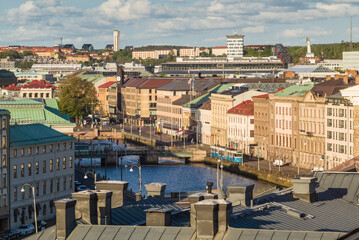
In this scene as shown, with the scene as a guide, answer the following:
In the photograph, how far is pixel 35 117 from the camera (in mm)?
98188

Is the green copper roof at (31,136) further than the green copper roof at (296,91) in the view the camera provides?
No

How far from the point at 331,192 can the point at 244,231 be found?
14.0 metres

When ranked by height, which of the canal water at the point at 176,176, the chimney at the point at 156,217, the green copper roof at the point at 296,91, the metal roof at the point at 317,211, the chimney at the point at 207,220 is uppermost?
the chimney at the point at 207,220

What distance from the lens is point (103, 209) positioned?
3544cm

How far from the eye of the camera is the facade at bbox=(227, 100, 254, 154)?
142 m

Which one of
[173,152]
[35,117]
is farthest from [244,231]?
[173,152]

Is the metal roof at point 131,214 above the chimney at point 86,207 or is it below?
below

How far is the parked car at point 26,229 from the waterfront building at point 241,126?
68355 millimetres

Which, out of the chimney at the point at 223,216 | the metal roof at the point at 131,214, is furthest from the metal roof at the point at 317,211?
the chimney at the point at 223,216

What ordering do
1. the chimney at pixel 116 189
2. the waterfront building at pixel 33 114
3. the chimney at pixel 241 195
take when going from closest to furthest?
the chimney at pixel 241 195 < the chimney at pixel 116 189 < the waterfront building at pixel 33 114

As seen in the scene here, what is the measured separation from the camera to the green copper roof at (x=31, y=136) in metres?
78.8

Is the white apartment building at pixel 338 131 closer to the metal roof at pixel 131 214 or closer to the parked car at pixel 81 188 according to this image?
the parked car at pixel 81 188

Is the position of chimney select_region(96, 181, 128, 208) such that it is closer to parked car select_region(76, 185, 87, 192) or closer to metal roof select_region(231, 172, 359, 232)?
metal roof select_region(231, 172, 359, 232)

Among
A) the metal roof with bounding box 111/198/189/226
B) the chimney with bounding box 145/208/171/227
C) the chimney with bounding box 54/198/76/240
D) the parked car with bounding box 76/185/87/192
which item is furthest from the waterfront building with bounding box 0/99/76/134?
the chimney with bounding box 54/198/76/240
